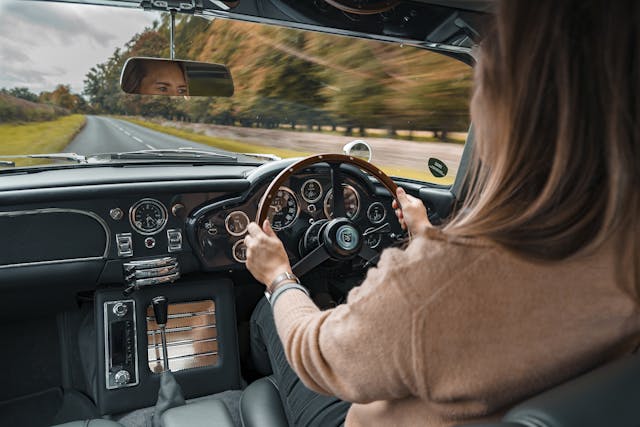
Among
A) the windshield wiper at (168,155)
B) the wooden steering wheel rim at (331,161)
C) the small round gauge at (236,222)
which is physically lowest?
the small round gauge at (236,222)

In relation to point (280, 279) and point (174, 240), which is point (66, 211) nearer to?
point (174, 240)

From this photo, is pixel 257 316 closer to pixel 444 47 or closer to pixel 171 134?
pixel 171 134

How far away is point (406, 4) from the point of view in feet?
8.32

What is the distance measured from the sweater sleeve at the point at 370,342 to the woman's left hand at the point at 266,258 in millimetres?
489

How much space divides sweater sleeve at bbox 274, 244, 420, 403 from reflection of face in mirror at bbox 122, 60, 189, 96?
1739mm

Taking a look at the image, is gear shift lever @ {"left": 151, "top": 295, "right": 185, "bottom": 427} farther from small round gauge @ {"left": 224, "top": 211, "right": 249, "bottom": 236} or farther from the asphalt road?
the asphalt road

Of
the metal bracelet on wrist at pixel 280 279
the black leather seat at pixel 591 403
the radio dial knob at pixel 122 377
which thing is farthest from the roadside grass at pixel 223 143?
the black leather seat at pixel 591 403

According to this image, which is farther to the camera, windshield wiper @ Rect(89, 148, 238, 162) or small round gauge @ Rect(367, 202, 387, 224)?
windshield wiper @ Rect(89, 148, 238, 162)

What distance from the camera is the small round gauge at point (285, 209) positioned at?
8.82ft

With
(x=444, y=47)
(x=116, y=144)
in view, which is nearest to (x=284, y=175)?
(x=116, y=144)

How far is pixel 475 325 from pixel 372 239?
1762mm

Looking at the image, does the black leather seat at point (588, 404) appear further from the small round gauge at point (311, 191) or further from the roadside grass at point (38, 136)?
the roadside grass at point (38, 136)

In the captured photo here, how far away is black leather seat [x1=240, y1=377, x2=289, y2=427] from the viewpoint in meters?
2.00

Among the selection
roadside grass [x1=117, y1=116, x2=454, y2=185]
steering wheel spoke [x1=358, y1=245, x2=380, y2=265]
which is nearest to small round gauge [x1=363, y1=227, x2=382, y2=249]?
steering wheel spoke [x1=358, y1=245, x2=380, y2=265]
